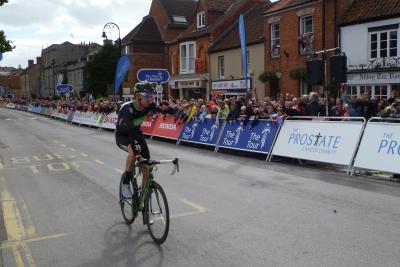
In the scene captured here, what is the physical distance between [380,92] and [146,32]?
3211cm

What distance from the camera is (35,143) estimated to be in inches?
776

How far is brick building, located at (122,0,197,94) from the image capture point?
161 ft

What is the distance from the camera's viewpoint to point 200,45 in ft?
132

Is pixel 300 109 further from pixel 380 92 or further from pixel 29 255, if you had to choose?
pixel 380 92

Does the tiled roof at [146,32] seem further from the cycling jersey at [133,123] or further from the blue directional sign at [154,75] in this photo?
the cycling jersey at [133,123]

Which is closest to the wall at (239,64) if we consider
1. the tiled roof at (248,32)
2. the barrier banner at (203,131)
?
the tiled roof at (248,32)

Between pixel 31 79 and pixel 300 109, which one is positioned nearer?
pixel 300 109

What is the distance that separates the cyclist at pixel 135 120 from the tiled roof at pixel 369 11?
18.1m

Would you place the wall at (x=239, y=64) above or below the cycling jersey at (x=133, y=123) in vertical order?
above

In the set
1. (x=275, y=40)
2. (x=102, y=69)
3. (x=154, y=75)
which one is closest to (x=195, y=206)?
(x=154, y=75)

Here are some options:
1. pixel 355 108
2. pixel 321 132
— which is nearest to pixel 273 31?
pixel 355 108

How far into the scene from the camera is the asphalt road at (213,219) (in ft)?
17.8

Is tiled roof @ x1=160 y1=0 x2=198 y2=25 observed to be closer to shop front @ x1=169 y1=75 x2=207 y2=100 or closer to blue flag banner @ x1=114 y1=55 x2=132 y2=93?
shop front @ x1=169 y1=75 x2=207 y2=100

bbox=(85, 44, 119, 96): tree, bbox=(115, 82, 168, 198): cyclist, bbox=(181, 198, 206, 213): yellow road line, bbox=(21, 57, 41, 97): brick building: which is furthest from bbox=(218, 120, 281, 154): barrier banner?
bbox=(21, 57, 41, 97): brick building
